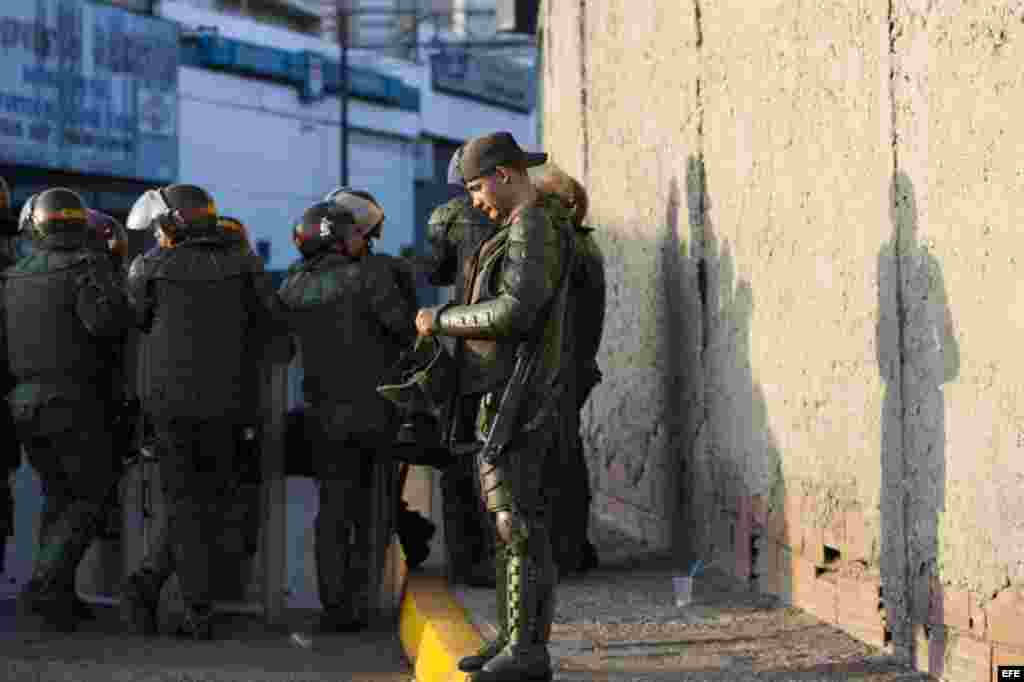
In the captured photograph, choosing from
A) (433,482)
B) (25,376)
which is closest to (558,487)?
(433,482)

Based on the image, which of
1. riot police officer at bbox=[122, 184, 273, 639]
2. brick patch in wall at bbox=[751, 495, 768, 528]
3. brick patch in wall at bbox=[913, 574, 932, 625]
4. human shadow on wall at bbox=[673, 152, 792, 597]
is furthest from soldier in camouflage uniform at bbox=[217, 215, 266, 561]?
brick patch in wall at bbox=[913, 574, 932, 625]

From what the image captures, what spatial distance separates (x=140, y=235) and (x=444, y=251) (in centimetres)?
274

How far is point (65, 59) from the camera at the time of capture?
46062mm

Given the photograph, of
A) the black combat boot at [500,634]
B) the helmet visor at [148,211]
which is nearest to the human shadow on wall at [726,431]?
the black combat boot at [500,634]

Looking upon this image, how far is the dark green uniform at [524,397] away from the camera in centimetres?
657

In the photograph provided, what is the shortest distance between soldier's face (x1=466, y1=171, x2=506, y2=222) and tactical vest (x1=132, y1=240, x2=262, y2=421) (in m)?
2.58

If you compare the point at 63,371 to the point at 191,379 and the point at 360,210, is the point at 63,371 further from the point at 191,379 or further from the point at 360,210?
the point at 360,210

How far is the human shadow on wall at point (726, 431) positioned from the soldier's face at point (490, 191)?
2.11m

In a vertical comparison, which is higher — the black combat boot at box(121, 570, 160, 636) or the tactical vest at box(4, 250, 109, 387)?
the tactical vest at box(4, 250, 109, 387)

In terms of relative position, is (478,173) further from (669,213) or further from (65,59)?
(65,59)

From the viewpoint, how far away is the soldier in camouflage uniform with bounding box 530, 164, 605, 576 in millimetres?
9281

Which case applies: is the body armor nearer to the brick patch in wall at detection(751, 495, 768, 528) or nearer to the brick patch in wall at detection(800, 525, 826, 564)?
the brick patch in wall at detection(751, 495, 768, 528)

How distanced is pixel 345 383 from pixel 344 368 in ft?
0.21

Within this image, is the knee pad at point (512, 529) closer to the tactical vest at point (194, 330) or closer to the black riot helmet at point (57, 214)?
the tactical vest at point (194, 330)
